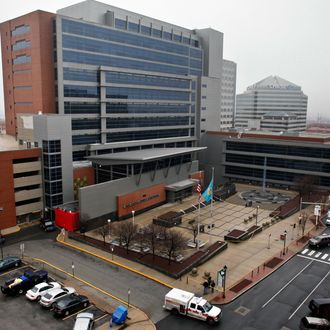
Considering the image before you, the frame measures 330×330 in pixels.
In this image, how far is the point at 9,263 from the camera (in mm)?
39156

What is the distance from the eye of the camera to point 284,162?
3216 inches

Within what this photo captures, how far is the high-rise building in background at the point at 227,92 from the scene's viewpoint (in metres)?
165

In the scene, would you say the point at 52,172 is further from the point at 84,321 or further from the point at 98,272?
the point at 84,321

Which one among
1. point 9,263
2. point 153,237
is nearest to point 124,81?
point 153,237

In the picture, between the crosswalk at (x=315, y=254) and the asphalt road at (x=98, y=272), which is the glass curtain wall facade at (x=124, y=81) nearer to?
the asphalt road at (x=98, y=272)

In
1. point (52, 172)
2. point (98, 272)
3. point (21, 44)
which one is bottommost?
point (98, 272)

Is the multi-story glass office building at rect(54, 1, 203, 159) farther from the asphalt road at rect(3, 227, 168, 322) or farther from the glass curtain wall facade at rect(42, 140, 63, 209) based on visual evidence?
the asphalt road at rect(3, 227, 168, 322)

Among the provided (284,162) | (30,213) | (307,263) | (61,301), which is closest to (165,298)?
(61,301)

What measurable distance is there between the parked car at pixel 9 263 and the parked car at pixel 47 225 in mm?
10986

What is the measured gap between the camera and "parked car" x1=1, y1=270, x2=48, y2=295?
33438 millimetres

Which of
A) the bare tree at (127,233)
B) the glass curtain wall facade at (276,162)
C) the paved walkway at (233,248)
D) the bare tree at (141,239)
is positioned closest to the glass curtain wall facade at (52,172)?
the paved walkway at (233,248)

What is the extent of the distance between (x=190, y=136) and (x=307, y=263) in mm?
58597

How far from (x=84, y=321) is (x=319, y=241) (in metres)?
32.9

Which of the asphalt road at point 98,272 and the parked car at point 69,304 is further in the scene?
the asphalt road at point 98,272
